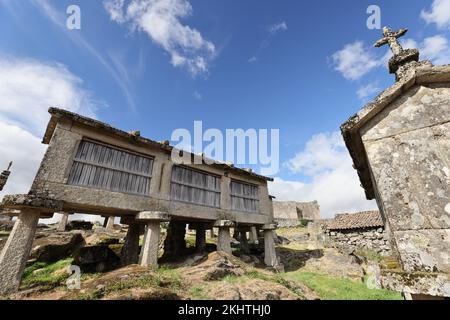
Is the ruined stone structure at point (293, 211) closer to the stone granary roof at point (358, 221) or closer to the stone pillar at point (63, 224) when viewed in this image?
the stone granary roof at point (358, 221)

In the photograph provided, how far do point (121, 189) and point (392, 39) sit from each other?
953 centimetres

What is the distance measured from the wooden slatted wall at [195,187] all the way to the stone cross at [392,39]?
9.27 meters

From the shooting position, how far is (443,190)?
2.44 meters

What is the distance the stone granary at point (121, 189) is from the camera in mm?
7287

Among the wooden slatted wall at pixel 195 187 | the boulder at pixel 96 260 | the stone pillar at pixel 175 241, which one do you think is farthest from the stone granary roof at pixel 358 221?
the boulder at pixel 96 260

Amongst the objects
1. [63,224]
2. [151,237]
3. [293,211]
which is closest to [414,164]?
[151,237]

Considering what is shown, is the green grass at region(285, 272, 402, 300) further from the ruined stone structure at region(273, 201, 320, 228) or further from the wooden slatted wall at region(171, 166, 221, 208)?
the ruined stone structure at region(273, 201, 320, 228)

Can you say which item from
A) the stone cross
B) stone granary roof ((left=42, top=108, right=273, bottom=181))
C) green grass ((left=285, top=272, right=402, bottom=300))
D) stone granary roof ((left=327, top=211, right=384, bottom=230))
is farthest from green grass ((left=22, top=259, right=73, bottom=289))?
stone granary roof ((left=327, top=211, right=384, bottom=230))

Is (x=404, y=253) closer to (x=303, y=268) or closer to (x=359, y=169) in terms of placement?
(x=359, y=169)

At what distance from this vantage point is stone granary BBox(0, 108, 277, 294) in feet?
23.9

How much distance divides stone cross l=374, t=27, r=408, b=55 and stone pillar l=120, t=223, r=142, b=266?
1217cm

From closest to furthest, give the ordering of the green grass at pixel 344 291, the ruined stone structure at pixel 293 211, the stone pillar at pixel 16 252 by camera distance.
→ the stone pillar at pixel 16 252
the green grass at pixel 344 291
the ruined stone structure at pixel 293 211

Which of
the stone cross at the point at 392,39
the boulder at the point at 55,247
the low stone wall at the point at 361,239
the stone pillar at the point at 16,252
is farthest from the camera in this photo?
the low stone wall at the point at 361,239
